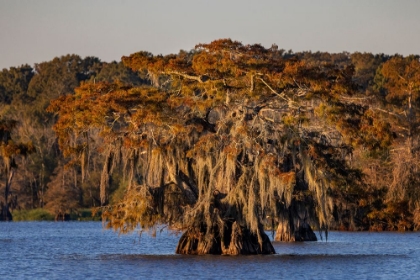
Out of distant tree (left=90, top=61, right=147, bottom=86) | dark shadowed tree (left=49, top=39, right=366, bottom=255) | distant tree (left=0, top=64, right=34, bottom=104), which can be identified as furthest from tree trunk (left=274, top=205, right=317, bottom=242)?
distant tree (left=0, top=64, right=34, bottom=104)

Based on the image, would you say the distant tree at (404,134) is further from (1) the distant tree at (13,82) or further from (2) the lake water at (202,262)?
(1) the distant tree at (13,82)

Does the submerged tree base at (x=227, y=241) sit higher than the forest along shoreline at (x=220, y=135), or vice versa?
the forest along shoreline at (x=220, y=135)

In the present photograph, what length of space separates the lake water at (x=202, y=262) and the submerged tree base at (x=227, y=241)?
1.43 ft

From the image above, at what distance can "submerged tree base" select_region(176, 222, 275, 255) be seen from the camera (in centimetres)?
3120

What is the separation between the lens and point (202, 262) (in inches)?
1175

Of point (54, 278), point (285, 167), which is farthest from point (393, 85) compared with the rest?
point (54, 278)

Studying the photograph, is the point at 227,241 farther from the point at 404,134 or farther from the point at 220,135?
the point at 404,134

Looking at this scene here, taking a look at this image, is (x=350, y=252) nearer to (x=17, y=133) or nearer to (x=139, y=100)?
(x=139, y=100)

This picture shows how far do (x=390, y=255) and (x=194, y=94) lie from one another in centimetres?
987

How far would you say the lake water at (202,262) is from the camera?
27634 mm

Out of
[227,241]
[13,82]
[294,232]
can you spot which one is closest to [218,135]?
[227,241]

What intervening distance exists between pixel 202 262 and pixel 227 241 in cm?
193

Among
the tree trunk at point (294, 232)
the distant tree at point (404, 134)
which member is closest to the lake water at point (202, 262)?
the tree trunk at point (294, 232)

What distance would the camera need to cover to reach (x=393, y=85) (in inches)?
2527
